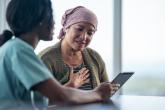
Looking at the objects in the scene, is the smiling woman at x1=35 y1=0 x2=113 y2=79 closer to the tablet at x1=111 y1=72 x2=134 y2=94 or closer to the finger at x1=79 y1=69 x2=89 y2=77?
the finger at x1=79 y1=69 x2=89 y2=77

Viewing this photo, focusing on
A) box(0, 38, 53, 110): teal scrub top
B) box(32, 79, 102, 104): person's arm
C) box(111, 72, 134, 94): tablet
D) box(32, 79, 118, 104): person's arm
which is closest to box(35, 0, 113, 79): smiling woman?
box(111, 72, 134, 94): tablet

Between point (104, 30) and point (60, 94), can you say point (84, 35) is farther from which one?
point (60, 94)

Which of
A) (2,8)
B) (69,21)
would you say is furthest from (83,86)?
(2,8)

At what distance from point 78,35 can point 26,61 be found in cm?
120

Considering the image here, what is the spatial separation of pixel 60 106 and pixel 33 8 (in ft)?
1.10

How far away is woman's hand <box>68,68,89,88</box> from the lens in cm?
196

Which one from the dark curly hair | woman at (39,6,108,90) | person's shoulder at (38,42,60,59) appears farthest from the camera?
woman at (39,6,108,90)

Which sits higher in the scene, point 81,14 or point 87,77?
point 81,14

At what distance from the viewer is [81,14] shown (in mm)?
2096

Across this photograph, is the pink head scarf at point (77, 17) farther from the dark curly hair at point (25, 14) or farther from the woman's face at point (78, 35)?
the dark curly hair at point (25, 14)

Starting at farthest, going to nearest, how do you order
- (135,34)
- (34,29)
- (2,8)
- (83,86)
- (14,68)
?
(2,8)
(135,34)
(83,86)
(34,29)
(14,68)

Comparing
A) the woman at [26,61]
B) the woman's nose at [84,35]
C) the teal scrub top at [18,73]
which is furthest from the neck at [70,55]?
the teal scrub top at [18,73]

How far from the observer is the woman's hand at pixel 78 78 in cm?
196

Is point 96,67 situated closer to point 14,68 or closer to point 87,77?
point 87,77
